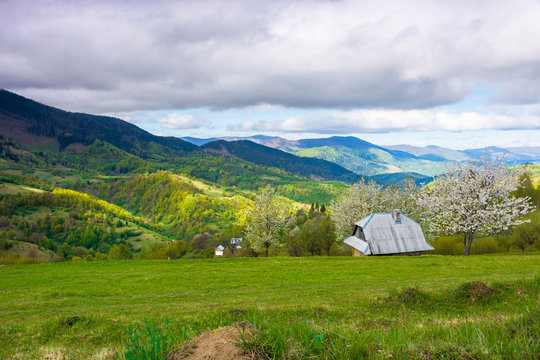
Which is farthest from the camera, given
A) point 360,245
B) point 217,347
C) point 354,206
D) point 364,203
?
point 354,206

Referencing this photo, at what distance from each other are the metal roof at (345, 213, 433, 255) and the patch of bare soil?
50073 mm

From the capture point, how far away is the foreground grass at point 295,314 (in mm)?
3904

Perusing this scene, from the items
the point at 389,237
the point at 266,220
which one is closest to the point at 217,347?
the point at 389,237

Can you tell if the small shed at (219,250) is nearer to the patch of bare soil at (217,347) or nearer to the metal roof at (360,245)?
the metal roof at (360,245)

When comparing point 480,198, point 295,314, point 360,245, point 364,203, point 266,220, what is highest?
point 480,198

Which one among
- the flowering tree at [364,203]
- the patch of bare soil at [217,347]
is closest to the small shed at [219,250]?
the flowering tree at [364,203]

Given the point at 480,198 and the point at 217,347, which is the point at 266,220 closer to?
the point at 480,198

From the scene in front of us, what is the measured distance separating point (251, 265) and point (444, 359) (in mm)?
34978

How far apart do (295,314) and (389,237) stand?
46.6 meters

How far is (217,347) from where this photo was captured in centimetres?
388

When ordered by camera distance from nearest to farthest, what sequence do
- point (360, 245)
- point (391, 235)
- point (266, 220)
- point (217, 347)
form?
point (217, 347) < point (391, 235) < point (360, 245) < point (266, 220)

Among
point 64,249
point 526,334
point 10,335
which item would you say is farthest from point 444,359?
point 64,249

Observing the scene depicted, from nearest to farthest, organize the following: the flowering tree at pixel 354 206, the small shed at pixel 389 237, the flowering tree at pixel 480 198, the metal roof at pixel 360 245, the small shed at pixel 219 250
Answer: the flowering tree at pixel 480 198 < the metal roof at pixel 360 245 < the small shed at pixel 389 237 < the flowering tree at pixel 354 206 < the small shed at pixel 219 250

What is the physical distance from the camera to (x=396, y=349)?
12.4 feet
